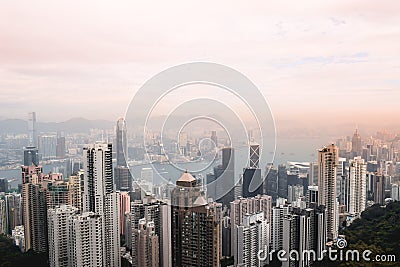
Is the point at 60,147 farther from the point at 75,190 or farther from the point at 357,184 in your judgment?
the point at 357,184

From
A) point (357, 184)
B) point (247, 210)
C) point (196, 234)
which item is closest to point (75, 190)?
point (196, 234)

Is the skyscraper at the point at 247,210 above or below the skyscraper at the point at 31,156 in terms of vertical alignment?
below

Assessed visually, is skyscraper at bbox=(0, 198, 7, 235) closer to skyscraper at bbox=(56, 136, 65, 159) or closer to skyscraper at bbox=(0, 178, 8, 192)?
skyscraper at bbox=(0, 178, 8, 192)

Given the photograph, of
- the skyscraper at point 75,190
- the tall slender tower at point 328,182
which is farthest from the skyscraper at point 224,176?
the skyscraper at point 75,190

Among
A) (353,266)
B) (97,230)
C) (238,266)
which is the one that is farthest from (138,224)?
(353,266)

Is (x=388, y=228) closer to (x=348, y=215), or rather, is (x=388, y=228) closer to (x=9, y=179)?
(x=348, y=215)

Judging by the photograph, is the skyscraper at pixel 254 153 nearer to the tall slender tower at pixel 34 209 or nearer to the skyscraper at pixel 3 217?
the tall slender tower at pixel 34 209
